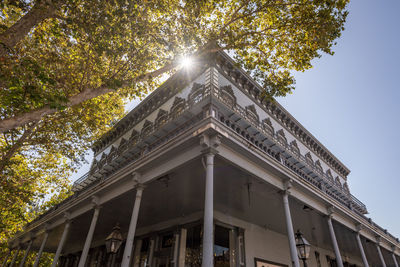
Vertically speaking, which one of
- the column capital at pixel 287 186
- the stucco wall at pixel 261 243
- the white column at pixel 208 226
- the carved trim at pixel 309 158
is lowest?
the white column at pixel 208 226

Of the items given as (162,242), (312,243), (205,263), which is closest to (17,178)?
(162,242)

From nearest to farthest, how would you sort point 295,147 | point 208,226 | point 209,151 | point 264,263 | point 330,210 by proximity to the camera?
point 208,226 → point 209,151 → point 330,210 → point 264,263 → point 295,147

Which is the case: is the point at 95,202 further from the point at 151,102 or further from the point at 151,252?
the point at 151,102

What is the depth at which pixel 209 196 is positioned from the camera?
22.7 feet

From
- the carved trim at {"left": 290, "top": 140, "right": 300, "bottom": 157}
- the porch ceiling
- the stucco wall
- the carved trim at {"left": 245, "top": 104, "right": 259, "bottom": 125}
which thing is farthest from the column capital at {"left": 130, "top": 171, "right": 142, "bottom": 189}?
the carved trim at {"left": 290, "top": 140, "right": 300, "bottom": 157}

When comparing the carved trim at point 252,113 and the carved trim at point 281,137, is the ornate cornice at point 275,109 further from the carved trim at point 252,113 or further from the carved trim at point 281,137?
the carved trim at point 281,137

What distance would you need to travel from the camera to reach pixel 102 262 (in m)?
17.3

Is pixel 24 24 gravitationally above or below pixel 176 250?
above

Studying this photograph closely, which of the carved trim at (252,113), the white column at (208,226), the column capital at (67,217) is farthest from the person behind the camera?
the carved trim at (252,113)

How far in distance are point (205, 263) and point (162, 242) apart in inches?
337

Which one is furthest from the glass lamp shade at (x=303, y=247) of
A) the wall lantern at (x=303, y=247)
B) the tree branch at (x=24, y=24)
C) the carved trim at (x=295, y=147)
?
the tree branch at (x=24, y=24)

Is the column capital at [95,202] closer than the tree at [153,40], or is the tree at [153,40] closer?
the tree at [153,40]

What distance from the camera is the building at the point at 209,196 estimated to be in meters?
8.51

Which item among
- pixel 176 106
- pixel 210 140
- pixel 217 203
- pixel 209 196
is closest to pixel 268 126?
pixel 176 106
